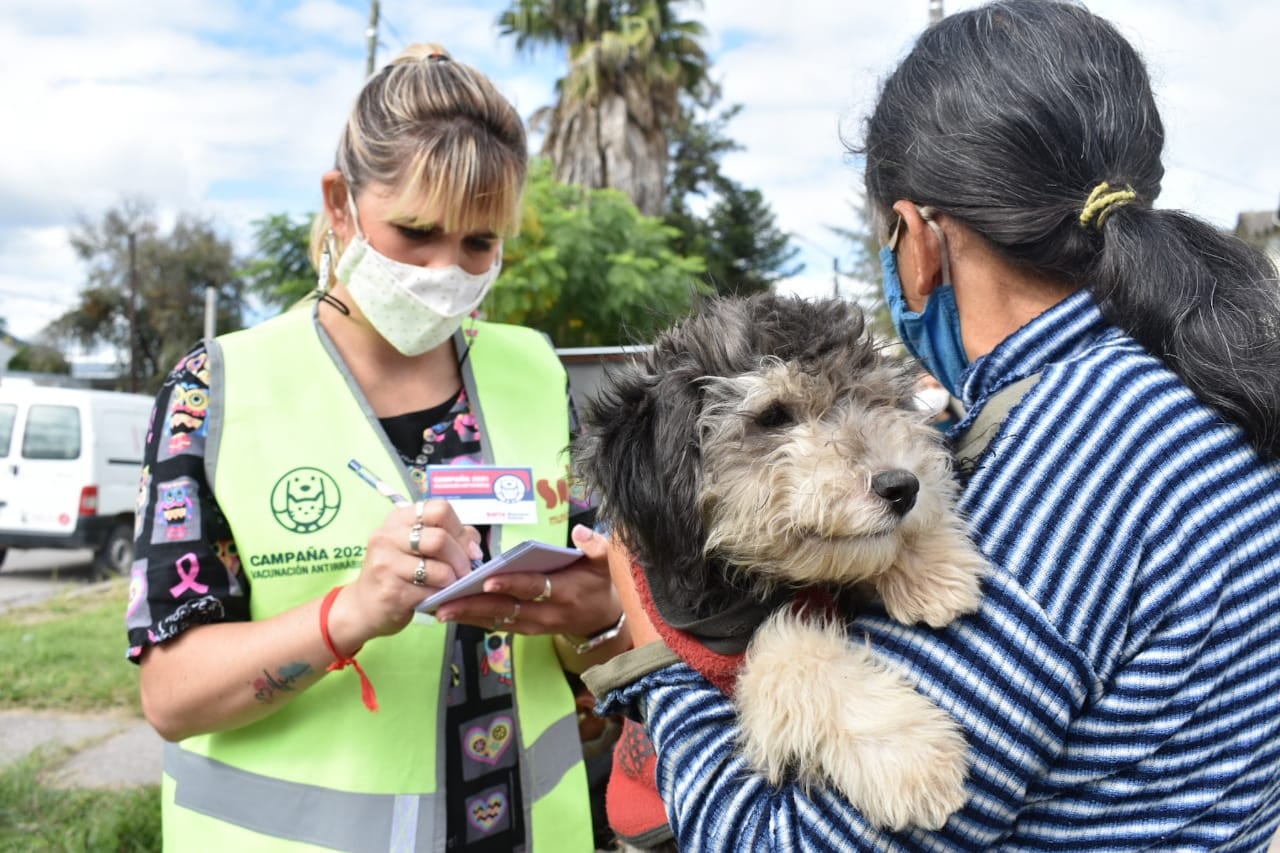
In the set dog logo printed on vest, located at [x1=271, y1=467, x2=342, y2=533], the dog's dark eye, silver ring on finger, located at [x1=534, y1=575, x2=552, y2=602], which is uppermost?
the dog's dark eye

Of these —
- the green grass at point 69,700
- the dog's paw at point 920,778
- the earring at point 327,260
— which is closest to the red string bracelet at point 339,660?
the earring at point 327,260

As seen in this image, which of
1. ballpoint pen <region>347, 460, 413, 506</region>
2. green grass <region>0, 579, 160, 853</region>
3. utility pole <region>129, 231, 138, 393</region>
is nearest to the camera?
ballpoint pen <region>347, 460, 413, 506</region>

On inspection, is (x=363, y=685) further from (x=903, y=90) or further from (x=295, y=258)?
(x=295, y=258)

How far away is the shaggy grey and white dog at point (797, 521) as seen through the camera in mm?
1508

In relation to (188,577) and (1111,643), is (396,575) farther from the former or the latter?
(1111,643)

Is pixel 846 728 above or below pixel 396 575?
below

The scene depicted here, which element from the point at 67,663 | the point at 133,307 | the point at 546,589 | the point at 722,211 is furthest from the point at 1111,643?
the point at 133,307

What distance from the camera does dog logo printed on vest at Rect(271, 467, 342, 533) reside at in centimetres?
221

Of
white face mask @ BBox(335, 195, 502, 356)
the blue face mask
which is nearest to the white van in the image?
white face mask @ BBox(335, 195, 502, 356)

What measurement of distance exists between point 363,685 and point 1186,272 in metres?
1.84

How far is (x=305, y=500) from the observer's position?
2.24 meters

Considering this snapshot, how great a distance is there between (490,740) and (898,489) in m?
1.26

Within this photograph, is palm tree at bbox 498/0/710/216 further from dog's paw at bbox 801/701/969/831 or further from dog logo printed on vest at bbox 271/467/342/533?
dog's paw at bbox 801/701/969/831

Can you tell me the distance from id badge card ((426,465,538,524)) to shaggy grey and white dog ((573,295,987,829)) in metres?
0.30
